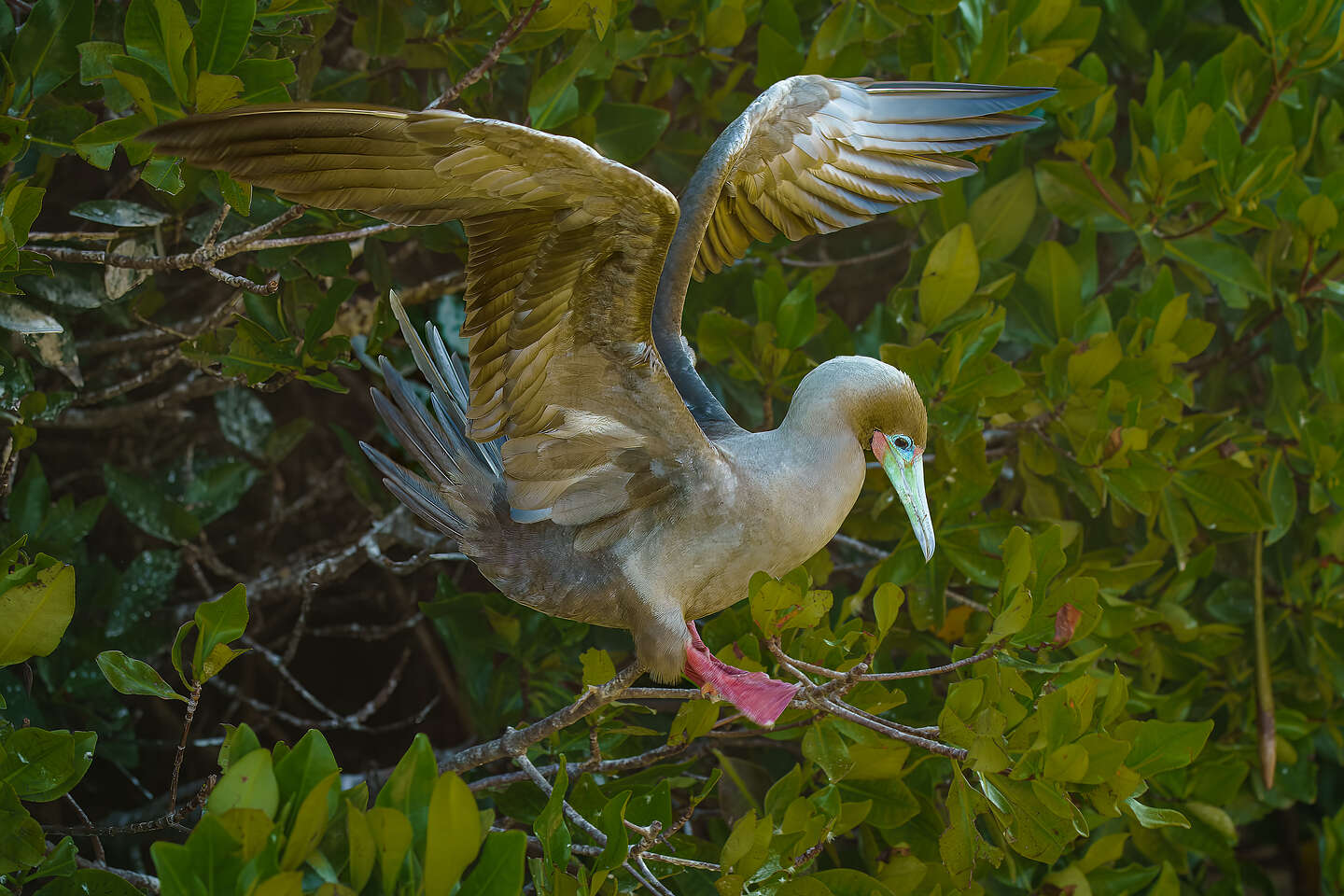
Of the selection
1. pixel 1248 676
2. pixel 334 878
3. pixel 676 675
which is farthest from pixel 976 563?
pixel 334 878

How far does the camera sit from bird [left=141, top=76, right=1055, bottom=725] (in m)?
1.49

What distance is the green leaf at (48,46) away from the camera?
186 cm

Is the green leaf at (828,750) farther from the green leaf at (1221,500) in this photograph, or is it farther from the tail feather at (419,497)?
the green leaf at (1221,500)

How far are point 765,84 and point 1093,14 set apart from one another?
750mm

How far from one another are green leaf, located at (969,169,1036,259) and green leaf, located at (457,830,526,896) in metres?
1.82

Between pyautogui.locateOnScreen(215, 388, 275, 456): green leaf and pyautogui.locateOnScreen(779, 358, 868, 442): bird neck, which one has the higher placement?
pyautogui.locateOnScreen(779, 358, 868, 442): bird neck

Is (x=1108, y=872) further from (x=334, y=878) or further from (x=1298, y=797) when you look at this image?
(x=334, y=878)

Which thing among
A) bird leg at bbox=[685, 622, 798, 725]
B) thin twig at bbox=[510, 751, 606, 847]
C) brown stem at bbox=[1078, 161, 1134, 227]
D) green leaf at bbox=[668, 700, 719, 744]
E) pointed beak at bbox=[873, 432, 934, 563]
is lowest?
thin twig at bbox=[510, 751, 606, 847]

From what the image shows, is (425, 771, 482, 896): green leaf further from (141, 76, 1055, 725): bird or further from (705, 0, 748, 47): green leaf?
(705, 0, 748, 47): green leaf

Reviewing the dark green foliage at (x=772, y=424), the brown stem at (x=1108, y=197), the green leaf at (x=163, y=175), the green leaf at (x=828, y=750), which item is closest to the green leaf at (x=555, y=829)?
the dark green foliage at (x=772, y=424)

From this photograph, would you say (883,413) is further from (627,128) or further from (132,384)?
(132,384)

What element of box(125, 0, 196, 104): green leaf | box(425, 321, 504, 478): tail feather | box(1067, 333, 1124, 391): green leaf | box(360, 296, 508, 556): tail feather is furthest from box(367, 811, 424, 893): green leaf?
box(1067, 333, 1124, 391): green leaf

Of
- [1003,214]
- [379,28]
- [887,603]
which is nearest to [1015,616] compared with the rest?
[887,603]

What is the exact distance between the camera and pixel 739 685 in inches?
72.0
